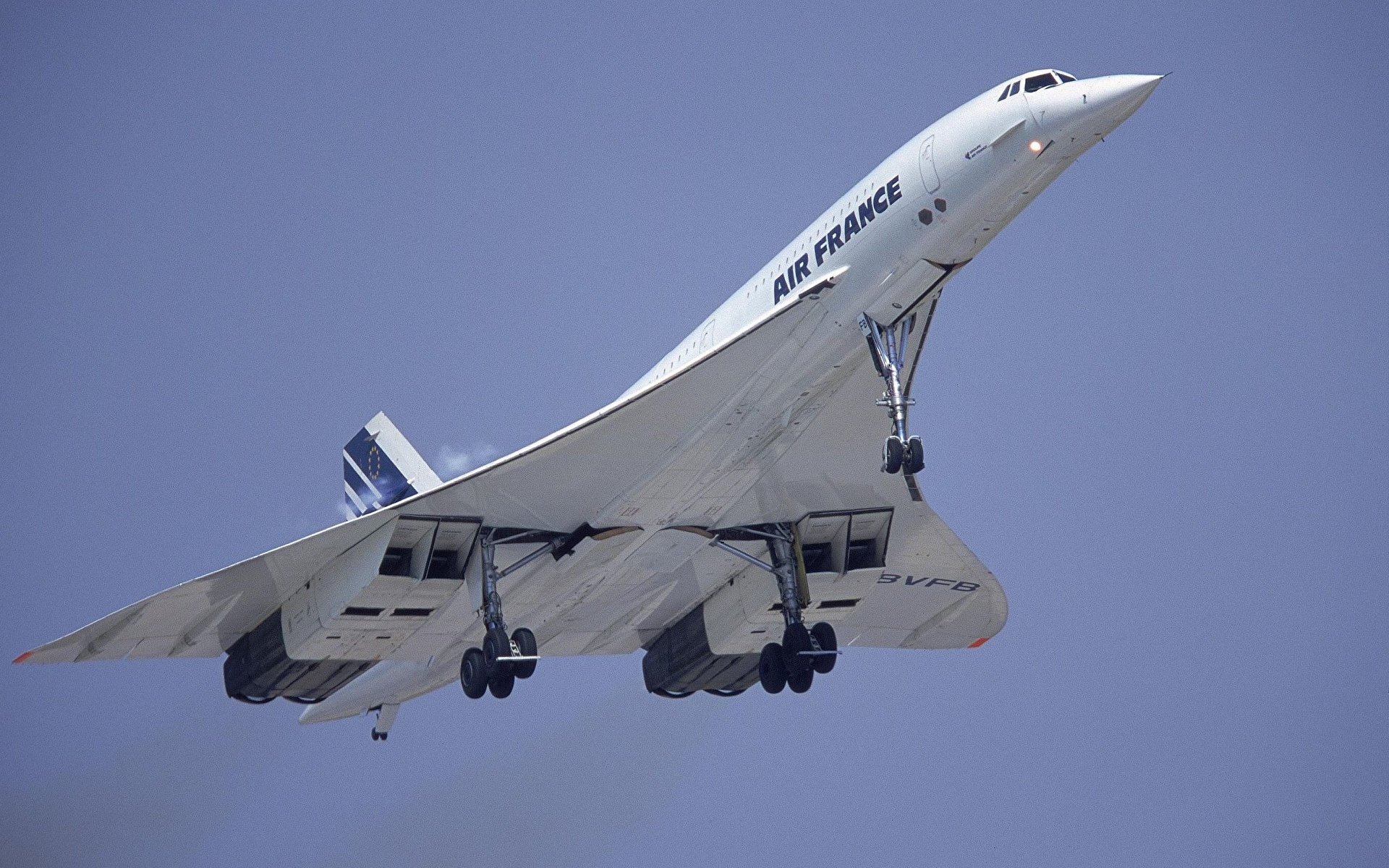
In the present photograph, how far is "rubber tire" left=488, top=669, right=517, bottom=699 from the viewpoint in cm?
1744

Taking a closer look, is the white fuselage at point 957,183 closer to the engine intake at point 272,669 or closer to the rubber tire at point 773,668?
the rubber tire at point 773,668

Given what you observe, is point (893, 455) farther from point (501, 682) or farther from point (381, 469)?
point (381, 469)

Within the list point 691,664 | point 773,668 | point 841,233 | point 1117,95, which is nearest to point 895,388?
point 841,233

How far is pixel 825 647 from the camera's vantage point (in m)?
19.0

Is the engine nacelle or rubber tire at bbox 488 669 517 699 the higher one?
rubber tire at bbox 488 669 517 699

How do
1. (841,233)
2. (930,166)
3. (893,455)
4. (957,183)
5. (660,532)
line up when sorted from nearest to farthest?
(957,183)
(930,166)
(893,455)
(841,233)
(660,532)

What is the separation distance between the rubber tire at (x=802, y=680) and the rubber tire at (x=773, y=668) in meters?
0.13

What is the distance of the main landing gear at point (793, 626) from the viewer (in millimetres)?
18984

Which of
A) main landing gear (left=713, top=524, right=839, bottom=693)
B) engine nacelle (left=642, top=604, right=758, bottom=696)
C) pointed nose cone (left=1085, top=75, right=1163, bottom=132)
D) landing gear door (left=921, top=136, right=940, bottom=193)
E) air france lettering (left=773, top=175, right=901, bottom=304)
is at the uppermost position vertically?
pointed nose cone (left=1085, top=75, right=1163, bottom=132)

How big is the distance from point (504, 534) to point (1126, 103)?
326 inches

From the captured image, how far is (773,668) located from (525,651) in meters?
3.41

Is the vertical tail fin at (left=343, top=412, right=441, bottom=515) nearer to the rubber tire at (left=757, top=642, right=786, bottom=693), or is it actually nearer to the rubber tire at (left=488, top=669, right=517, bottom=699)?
the rubber tire at (left=488, top=669, right=517, bottom=699)

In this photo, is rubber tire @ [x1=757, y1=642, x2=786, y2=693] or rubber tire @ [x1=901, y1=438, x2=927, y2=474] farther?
rubber tire @ [x1=757, y1=642, x2=786, y2=693]

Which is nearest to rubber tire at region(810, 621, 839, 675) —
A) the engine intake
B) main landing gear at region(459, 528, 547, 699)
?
main landing gear at region(459, 528, 547, 699)
